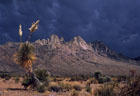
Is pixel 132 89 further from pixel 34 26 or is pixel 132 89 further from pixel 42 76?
pixel 42 76

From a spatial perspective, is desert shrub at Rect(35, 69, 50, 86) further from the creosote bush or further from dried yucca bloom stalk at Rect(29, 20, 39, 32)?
dried yucca bloom stalk at Rect(29, 20, 39, 32)

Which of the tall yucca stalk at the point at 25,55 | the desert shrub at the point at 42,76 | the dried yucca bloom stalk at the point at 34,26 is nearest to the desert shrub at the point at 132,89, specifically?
the dried yucca bloom stalk at the point at 34,26

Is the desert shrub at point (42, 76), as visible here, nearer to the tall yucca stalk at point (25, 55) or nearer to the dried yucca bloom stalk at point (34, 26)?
the tall yucca stalk at point (25, 55)

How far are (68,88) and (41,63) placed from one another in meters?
104

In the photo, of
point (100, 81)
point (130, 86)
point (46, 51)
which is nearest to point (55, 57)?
point (46, 51)

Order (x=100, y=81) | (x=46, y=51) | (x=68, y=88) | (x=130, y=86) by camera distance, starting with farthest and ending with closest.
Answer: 1. (x=46, y=51)
2. (x=100, y=81)
3. (x=68, y=88)
4. (x=130, y=86)

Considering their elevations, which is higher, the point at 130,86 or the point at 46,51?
the point at 46,51

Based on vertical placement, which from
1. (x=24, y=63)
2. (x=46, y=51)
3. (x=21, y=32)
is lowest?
(x=24, y=63)

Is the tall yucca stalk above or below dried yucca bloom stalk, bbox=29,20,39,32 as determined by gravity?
below

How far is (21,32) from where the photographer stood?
18062 millimetres

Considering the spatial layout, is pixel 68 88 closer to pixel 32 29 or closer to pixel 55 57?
pixel 32 29

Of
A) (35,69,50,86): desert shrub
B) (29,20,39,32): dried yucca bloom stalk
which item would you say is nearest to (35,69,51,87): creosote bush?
(35,69,50,86): desert shrub

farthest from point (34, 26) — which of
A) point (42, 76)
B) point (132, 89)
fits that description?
point (132, 89)

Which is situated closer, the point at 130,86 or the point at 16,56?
the point at 130,86
